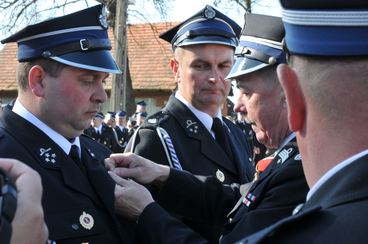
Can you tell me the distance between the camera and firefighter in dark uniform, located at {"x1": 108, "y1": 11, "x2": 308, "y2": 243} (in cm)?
245

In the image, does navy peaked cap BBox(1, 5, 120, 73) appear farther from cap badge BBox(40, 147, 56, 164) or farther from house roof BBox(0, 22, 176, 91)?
house roof BBox(0, 22, 176, 91)

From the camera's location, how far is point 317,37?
1434 millimetres

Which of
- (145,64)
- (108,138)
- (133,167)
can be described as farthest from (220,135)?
(145,64)

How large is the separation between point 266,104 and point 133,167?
0.81 metres

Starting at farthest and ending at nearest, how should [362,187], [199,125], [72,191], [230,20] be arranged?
[230,20] → [199,125] → [72,191] → [362,187]

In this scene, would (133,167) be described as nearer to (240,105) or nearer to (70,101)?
(70,101)

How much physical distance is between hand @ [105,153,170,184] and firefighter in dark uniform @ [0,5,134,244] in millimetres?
114

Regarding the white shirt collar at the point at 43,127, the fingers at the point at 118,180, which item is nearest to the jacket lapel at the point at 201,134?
the fingers at the point at 118,180

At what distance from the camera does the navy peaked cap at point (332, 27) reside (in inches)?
54.7

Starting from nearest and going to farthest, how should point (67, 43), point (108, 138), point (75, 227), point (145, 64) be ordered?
1. point (75, 227)
2. point (67, 43)
3. point (108, 138)
4. point (145, 64)

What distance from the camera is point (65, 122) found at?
289cm

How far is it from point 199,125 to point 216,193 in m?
0.63

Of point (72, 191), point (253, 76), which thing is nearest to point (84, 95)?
point (72, 191)

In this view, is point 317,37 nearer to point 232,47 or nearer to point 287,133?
point 287,133
